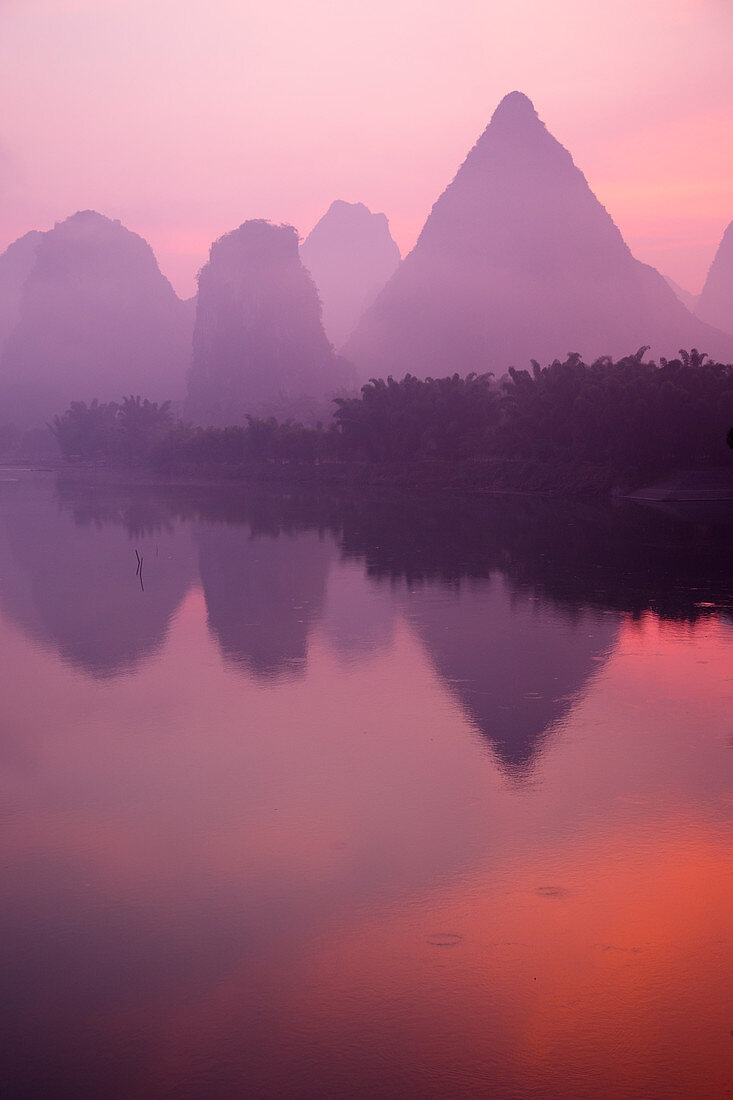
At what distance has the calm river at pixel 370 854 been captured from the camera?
24.9 feet

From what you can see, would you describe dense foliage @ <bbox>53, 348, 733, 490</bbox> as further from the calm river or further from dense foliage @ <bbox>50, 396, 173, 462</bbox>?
the calm river

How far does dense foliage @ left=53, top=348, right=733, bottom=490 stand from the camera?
6128 centimetres

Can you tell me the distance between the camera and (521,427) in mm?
76375

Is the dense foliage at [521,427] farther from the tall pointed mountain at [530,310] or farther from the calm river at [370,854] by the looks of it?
the tall pointed mountain at [530,310]

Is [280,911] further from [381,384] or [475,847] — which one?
[381,384]

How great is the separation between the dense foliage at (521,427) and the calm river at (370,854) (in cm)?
3752

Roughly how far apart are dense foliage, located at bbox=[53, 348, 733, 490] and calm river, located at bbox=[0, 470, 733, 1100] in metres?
37.5

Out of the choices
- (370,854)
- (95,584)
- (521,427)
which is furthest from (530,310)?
(370,854)

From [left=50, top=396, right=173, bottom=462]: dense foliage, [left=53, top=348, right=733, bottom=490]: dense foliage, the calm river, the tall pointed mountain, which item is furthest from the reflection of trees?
the tall pointed mountain

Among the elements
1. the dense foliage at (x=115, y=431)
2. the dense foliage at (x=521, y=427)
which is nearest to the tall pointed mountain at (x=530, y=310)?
the dense foliage at (x=115, y=431)

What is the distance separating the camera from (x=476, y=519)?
176 feet

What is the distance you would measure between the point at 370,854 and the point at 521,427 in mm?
67909

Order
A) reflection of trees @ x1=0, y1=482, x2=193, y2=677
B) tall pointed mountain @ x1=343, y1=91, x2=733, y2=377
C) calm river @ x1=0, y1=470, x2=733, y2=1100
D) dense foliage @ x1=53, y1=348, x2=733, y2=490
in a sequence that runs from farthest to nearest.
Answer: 1. tall pointed mountain @ x1=343, y1=91, x2=733, y2=377
2. dense foliage @ x1=53, y1=348, x2=733, y2=490
3. reflection of trees @ x1=0, y1=482, x2=193, y2=677
4. calm river @ x1=0, y1=470, x2=733, y2=1100

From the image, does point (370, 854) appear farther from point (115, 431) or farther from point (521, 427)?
point (115, 431)
